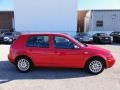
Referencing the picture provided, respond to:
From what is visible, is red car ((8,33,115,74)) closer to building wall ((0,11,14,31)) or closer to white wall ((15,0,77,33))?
white wall ((15,0,77,33))

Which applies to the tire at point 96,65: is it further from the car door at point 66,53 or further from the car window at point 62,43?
the car window at point 62,43

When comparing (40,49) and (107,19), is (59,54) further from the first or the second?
(107,19)

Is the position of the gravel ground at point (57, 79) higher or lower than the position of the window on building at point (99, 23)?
lower

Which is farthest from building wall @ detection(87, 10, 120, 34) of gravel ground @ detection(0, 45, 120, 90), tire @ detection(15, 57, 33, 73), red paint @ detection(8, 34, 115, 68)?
tire @ detection(15, 57, 33, 73)

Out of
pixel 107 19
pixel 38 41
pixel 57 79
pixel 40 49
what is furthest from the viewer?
pixel 107 19

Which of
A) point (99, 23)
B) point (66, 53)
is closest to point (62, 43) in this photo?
point (66, 53)

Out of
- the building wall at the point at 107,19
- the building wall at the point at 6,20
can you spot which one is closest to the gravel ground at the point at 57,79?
the building wall at the point at 107,19

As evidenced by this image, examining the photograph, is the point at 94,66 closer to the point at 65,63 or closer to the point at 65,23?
the point at 65,63

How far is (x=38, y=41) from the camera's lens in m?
10.4

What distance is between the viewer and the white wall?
125ft

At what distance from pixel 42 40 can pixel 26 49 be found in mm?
703

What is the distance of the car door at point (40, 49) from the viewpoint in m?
10.3

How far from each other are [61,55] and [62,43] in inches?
18.5

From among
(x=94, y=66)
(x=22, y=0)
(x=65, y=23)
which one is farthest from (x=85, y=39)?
(x=94, y=66)
